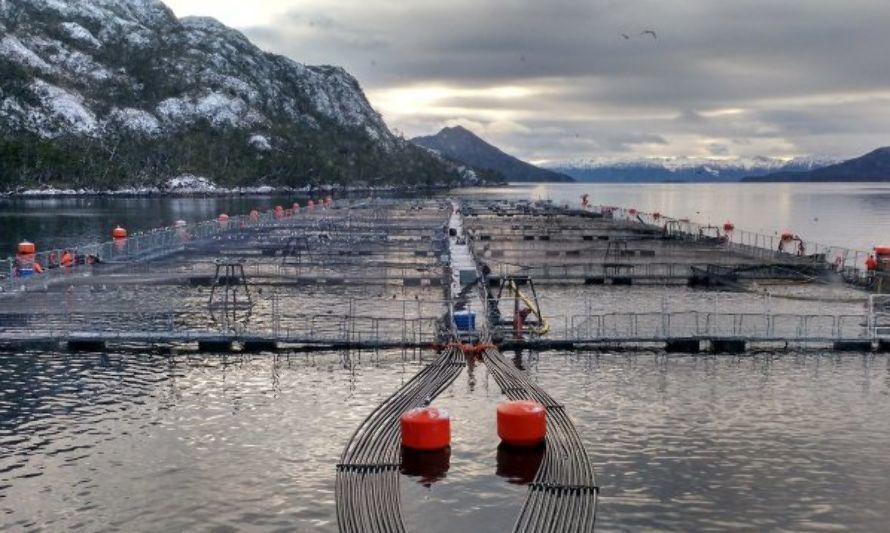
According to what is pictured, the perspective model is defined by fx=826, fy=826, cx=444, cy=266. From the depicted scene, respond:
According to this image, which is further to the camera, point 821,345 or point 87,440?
point 821,345

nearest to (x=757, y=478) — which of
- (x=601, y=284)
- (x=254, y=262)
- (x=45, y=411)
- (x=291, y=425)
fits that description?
(x=291, y=425)

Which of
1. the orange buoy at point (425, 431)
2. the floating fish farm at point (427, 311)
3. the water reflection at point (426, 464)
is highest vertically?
the floating fish farm at point (427, 311)

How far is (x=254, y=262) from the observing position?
9800cm

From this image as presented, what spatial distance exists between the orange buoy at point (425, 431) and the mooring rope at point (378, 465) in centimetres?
75

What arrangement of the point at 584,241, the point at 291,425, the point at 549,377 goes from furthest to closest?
the point at 584,241, the point at 549,377, the point at 291,425

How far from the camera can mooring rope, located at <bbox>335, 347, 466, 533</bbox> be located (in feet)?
92.7

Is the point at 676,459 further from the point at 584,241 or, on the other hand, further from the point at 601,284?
the point at 584,241

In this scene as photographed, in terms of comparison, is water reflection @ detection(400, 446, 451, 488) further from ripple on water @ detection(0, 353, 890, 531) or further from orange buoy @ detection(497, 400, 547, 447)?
orange buoy @ detection(497, 400, 547, 447)

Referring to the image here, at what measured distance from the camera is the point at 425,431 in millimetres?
35062

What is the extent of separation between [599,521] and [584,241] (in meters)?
116

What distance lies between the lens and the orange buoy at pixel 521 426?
117 ft

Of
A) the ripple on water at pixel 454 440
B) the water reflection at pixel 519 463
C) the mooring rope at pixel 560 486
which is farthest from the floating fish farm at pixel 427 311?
the ripple on water at pixel 454 440

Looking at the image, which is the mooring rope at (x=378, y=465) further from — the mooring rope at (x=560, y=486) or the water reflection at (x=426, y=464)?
the mooring rope at (x=560, y=486)

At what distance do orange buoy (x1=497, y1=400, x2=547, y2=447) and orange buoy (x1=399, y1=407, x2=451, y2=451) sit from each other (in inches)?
98.0
